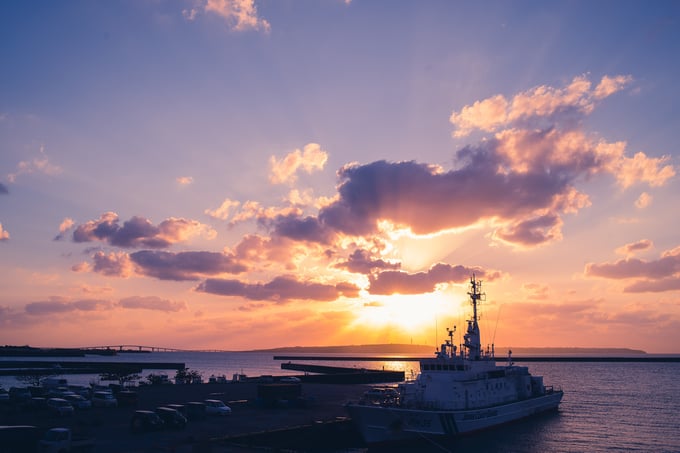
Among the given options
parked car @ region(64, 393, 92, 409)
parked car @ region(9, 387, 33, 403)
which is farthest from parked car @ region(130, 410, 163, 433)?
parked car @ region(9, 387, 33, 403)

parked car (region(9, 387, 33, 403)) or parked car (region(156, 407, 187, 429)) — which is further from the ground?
parked car (region(156, 407, 187, 429))

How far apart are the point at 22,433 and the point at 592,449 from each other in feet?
169

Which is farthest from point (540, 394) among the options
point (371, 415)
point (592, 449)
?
point (371, 415)

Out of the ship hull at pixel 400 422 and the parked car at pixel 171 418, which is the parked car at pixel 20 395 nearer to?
the parked car at pixel 171 418

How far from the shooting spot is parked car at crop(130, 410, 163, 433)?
40.7 metres

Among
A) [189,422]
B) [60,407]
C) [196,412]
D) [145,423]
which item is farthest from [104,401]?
[145,423]

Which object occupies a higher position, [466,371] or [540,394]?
[466,371]

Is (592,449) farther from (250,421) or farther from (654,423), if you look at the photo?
(250,421)

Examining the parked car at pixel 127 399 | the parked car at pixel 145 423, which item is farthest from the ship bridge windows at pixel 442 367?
the parked car at pixel 127 399

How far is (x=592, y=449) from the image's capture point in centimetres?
5191

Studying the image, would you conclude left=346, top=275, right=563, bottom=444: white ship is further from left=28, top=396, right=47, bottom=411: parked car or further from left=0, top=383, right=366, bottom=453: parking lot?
left=28, top=396, right=47, bottom=411: parked car

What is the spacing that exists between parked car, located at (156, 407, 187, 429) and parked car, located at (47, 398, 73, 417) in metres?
10.8

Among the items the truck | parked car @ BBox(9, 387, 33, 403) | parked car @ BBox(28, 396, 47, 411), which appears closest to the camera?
the truck

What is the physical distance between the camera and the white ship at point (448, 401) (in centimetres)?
4684
